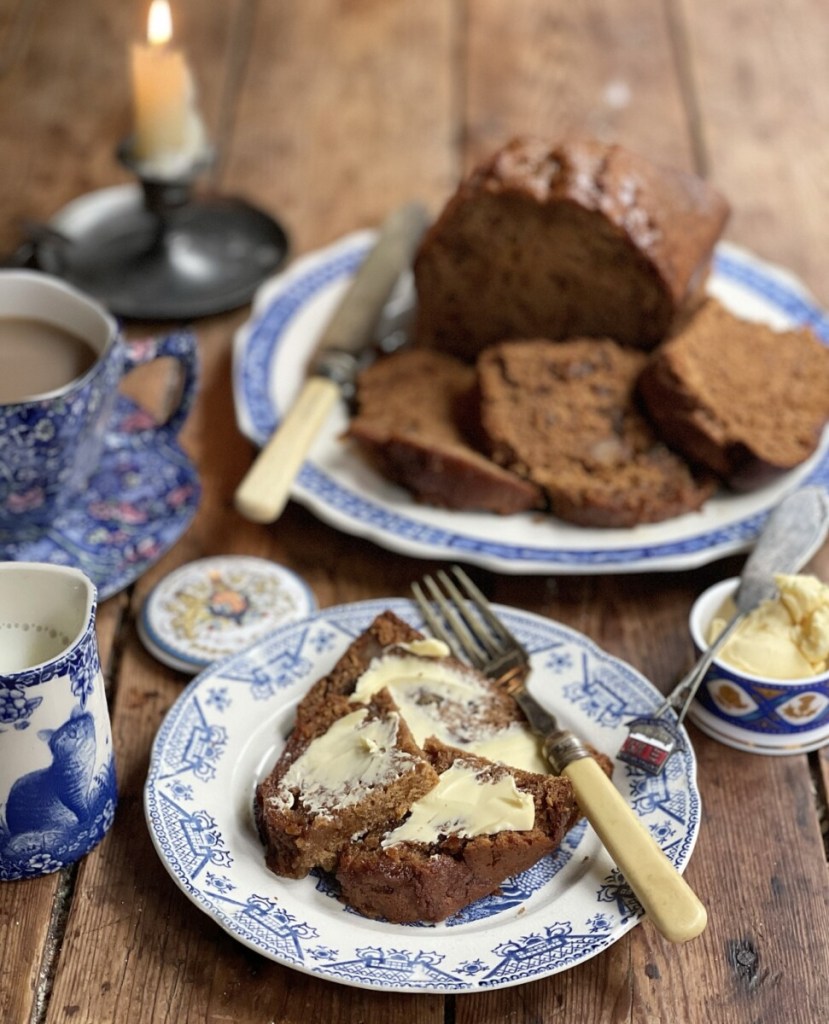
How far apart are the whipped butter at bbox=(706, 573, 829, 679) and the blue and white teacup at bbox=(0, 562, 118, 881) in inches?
32.7

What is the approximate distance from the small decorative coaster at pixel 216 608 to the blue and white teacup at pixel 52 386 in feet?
0.74

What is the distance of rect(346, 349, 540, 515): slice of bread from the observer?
6.52 feet

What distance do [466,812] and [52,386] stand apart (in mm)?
920

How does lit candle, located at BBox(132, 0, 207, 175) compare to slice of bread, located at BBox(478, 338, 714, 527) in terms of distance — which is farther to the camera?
lit candle, located at BBox(132, 0, 207, 175)

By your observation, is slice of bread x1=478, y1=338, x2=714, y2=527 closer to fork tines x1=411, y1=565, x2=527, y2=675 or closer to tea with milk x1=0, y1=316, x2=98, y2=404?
fork tines x1=411, y1=565, x2=527, y2=675

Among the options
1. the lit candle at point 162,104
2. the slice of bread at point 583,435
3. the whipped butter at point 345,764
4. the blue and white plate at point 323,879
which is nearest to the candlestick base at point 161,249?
the lit candle at point 162,104

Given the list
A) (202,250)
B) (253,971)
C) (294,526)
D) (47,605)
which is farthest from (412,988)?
(202,250)

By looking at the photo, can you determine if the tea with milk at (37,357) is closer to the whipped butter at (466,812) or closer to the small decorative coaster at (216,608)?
the small decorative coaster at (216,608)

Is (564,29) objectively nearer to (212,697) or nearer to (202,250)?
(202,250)

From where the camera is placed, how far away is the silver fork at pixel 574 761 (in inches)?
52.9

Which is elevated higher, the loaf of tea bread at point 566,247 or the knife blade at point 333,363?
the loaf of tea bread at point 566,247

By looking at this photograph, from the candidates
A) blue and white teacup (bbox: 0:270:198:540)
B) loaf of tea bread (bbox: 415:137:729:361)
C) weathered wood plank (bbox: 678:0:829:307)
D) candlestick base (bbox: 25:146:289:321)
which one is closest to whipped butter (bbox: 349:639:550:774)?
blue and white teacup (bbox: 0:270:198:540)

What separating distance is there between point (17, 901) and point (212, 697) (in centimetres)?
33

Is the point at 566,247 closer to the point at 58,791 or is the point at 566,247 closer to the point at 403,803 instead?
the point at 403,803
